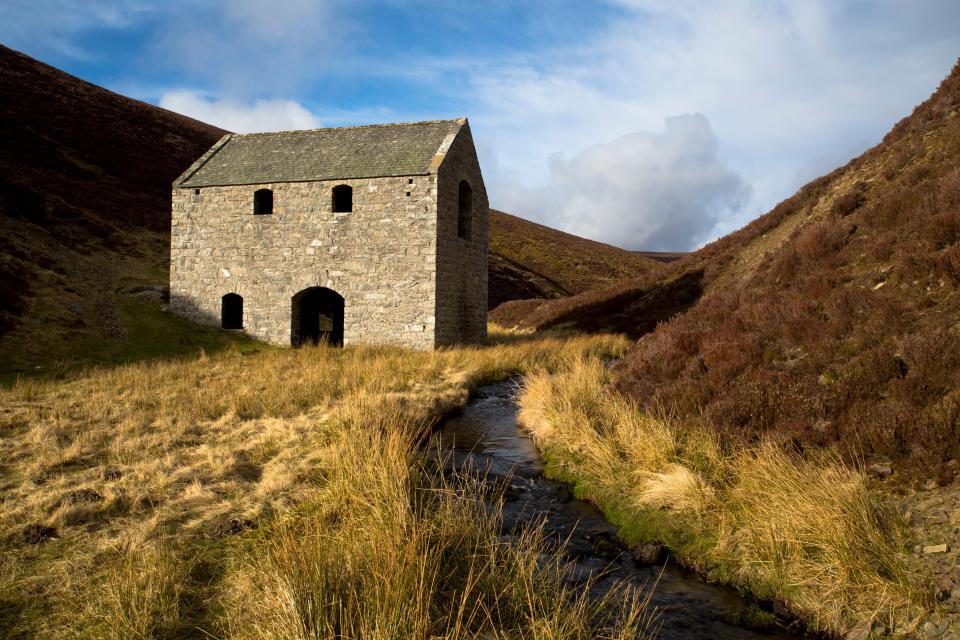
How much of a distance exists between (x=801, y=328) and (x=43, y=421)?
1167cm

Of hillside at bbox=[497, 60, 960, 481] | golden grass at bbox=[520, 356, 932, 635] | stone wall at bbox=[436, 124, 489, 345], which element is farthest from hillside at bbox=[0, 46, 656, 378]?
hillside at bbox=[497, 60, 960, 481]

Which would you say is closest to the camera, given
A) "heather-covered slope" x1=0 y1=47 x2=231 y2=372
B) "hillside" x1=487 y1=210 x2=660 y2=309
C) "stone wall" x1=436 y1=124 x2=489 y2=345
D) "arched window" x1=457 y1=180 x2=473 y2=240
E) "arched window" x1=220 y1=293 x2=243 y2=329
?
"heather-covered slope" x1=0 y1=47 x2=231 y2=372

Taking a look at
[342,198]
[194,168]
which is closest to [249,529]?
[342,198]

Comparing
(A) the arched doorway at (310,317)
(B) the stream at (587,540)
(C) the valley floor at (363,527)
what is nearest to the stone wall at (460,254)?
(A) the arched doorway at (310,317)

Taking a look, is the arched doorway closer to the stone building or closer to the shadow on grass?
the stone building

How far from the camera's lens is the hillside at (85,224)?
16.2 meters

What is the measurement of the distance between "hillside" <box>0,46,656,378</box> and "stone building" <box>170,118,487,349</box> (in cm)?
210

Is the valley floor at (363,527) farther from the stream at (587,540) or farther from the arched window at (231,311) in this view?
the arched window at (231,311)

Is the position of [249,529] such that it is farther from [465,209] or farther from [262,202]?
[262,202]

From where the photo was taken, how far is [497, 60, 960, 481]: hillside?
17.9ft

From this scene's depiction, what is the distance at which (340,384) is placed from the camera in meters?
11.9

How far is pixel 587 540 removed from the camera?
582cm

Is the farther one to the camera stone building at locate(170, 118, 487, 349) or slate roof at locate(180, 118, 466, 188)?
slate roof at locate(180, 118, 466, 188)

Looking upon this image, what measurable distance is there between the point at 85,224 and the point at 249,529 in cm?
2494
